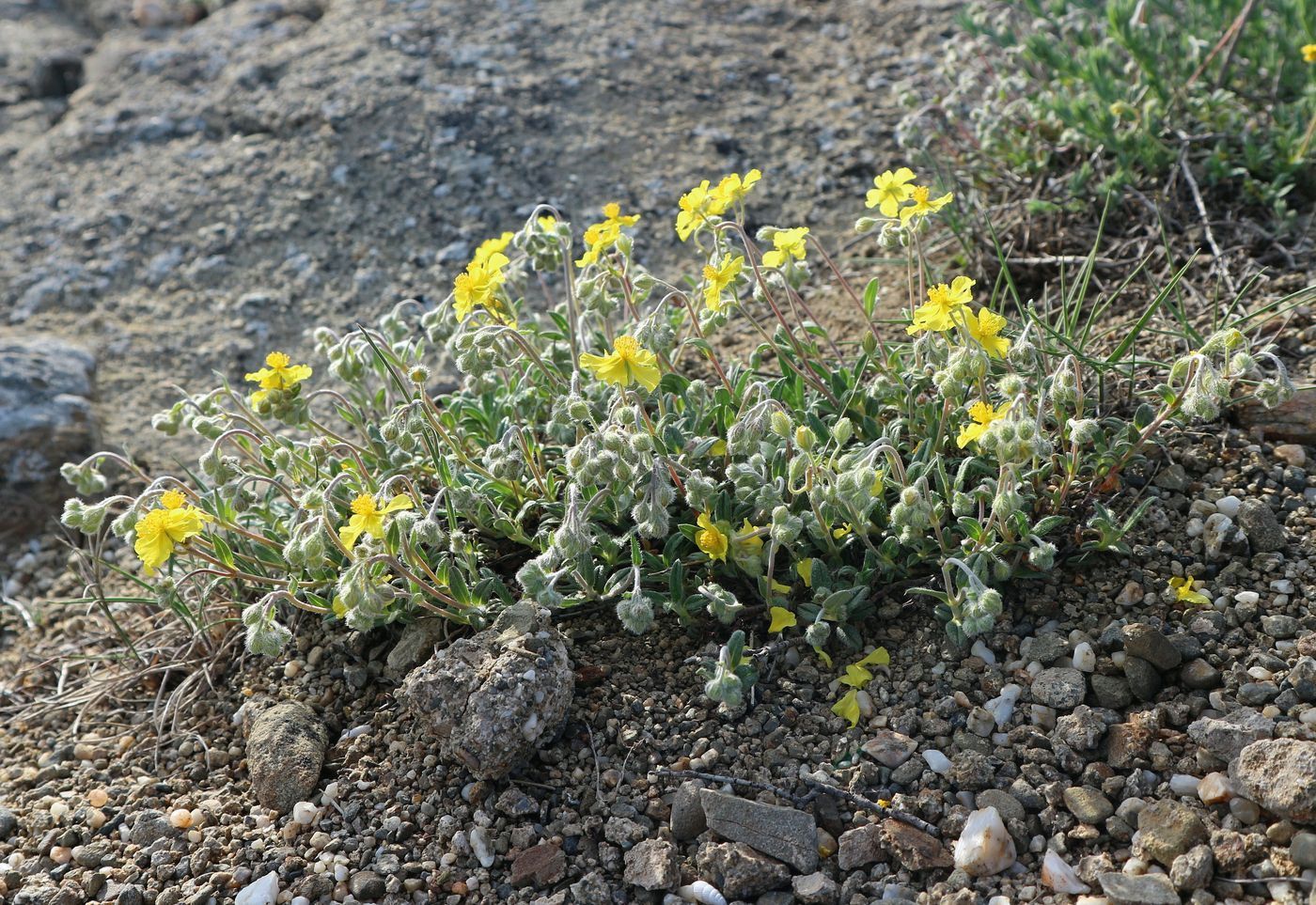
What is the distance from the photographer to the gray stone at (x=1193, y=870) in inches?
92.7

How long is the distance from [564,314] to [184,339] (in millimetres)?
1998

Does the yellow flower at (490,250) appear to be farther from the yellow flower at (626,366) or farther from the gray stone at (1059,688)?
the gray stone at (1059,688)

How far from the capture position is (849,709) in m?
2.85

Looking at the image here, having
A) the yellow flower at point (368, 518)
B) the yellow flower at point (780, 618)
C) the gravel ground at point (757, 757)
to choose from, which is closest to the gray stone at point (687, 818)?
the gravel ground at point (757, 757)

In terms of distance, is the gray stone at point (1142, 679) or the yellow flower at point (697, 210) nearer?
the gray stone at point (1142, 679)

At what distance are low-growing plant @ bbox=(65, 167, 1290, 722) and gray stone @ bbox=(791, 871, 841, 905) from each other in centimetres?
44

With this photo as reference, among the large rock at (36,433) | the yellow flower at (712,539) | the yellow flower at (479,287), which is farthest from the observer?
the large rock at (36,433)

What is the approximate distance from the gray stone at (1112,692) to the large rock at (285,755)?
191cm

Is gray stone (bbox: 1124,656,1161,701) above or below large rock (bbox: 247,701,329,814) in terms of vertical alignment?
above

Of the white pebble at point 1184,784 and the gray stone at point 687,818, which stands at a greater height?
the white pebble at point 1184,784

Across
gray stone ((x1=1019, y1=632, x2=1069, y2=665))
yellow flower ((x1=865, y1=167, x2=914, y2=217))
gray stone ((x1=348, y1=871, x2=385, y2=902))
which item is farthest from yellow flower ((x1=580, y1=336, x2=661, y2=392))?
gray stone ((x1=348, y1=871, x2=385, y2=902))

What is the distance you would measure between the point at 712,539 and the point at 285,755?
120cm

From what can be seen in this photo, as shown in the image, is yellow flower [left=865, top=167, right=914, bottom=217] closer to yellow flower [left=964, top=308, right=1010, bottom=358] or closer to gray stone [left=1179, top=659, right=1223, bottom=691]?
yellow flower [left=964, top=308, right=1010, bottom=358]

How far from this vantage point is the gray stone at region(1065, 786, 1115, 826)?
2541 millimetres
